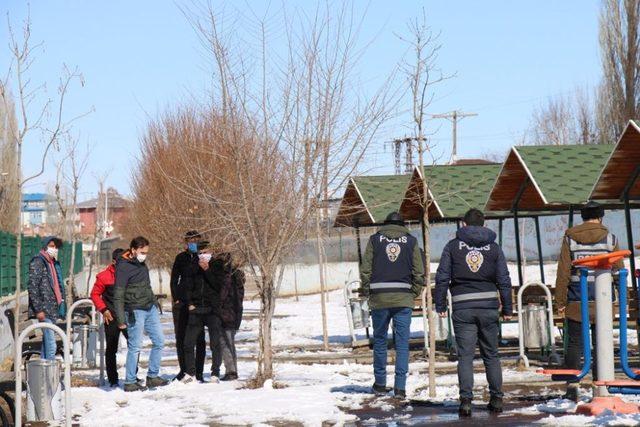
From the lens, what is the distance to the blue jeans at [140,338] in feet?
47.0

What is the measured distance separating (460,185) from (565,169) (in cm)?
344

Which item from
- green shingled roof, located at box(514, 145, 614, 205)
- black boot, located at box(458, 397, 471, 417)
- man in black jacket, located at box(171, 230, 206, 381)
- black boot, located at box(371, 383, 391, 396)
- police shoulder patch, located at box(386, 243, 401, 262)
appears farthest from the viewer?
green shingled roof, located at box(514, 145, 614, 205)

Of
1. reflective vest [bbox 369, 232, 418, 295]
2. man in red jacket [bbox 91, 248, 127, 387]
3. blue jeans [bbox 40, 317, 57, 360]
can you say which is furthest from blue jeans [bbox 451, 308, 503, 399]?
blue jeans [bbox 40, 317, 57, 360]

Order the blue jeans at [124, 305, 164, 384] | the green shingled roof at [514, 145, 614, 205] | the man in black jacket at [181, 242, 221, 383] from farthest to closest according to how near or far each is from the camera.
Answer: the green shingled roof at [514, 145, 614, 205]
the man in black jacket at [181, 242, 221, 383]
the blue jeans at [124, 305, 164, 384]

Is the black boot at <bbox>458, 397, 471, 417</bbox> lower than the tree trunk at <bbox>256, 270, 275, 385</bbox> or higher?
lower

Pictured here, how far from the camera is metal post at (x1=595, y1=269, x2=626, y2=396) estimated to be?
10.3m

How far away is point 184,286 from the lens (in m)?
15.1

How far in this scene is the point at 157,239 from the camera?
4094 centimetres

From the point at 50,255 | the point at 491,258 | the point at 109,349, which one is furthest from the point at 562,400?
the point at 50,255

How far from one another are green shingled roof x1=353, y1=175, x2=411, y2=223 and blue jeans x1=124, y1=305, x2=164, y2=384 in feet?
26.0

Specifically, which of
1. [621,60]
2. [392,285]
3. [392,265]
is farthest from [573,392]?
[621,60]

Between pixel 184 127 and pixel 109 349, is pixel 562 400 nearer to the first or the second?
pixel 109 349

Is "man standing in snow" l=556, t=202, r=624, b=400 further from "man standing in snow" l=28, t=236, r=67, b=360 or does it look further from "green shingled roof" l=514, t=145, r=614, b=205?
"man standing in snow" l=28, t=236, r=67, b=360

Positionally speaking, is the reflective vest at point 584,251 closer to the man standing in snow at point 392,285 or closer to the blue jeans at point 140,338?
the man standing in snow at point 392,285
